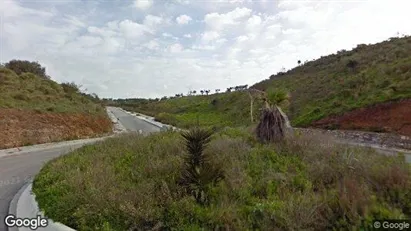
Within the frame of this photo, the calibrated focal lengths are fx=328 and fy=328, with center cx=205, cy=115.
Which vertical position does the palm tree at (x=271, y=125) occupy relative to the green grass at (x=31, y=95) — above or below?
below

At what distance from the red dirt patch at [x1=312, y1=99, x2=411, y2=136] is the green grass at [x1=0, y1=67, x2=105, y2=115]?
77.6ft

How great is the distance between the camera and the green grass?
2875 cm

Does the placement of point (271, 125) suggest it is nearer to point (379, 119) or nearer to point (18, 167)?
point (18, 167)

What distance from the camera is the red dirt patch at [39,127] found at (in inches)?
805

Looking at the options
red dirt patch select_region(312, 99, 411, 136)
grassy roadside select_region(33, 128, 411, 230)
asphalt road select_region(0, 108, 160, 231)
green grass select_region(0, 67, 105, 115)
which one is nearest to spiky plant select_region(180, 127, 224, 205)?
grassy roadside select_region(33, 128, 411, 230)

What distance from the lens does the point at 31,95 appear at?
117ft

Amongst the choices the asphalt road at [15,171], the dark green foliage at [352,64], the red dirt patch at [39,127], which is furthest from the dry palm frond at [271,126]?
the dark green foliage at [352,64]

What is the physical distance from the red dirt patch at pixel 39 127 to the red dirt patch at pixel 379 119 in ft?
64.2

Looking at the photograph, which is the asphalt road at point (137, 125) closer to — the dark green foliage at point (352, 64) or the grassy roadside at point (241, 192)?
the grassy roadside at point (241, 192)

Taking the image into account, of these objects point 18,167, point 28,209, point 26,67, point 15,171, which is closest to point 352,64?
point 18,167

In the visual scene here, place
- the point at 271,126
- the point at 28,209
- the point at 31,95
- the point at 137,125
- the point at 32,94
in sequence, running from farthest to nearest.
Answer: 1. the point at 137,125
2. the point at 32,94
3. the point at 31,95
4. the point at 271,126
5. the point at 28,209

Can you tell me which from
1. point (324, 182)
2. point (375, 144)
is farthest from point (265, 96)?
point (375, 144)

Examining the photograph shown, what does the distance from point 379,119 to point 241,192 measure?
18501 millimetres

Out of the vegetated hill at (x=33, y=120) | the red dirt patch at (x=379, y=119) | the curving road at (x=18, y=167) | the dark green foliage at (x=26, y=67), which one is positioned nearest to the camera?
the curving road at (x=18, y=167)
